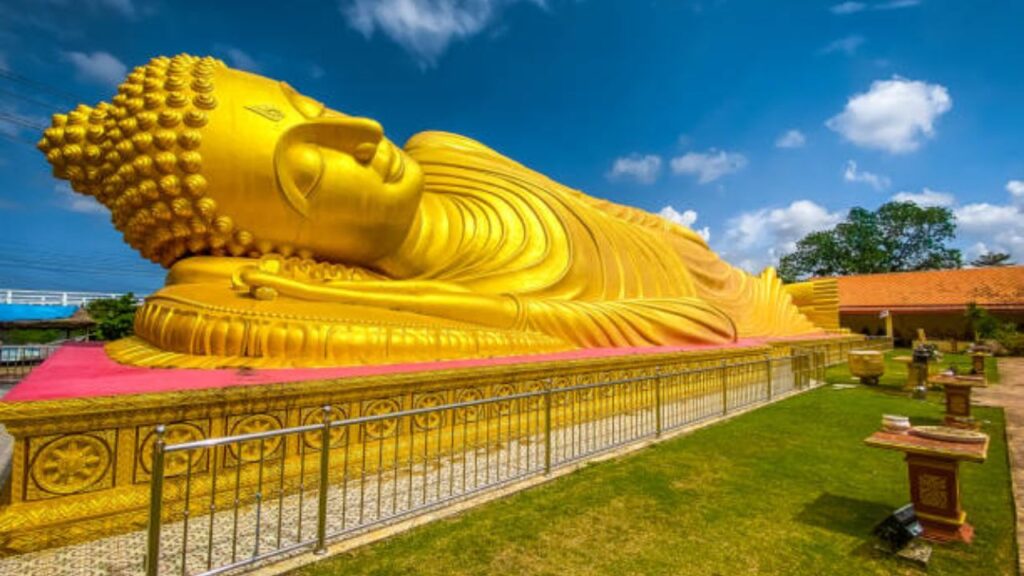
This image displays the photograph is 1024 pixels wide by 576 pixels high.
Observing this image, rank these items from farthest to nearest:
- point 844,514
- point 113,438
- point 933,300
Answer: point 933,300
point 844,514
point 113,438

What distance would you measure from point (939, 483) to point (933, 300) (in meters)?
25.0

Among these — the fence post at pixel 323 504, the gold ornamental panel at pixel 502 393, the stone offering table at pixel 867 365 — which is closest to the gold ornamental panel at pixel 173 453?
the fence post at pixel 323 504

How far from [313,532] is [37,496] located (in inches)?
51.5

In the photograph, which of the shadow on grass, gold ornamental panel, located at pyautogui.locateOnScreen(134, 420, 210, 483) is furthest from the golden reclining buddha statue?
the shadow on grass

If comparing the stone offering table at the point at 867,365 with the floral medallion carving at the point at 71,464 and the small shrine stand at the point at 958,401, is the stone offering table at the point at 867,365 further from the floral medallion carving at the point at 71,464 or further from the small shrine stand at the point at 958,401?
the floral medallion carving at the point at 71,464

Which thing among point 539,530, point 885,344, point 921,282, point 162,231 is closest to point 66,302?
point 162,231

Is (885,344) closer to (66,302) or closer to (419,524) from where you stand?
(419,524)

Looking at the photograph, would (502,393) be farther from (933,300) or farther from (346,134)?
(933,300)

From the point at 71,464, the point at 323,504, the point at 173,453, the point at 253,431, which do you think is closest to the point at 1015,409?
the point at 323,504

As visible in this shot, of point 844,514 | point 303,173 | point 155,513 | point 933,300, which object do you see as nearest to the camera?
point 155,513

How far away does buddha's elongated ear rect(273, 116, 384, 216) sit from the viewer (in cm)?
493

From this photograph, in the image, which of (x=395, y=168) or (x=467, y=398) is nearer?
(x=467, y=398)

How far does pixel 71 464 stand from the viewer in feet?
8.98

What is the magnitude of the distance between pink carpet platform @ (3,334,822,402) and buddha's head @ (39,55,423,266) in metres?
1.37
